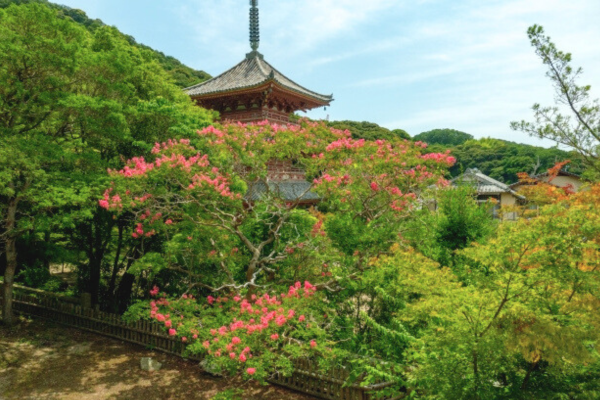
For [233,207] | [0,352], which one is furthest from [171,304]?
[0,352]

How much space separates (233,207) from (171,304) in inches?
109

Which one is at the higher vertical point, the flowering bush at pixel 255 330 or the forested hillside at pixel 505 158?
the forested hillside at pixel 505 158

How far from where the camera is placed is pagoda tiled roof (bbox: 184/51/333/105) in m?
17.3

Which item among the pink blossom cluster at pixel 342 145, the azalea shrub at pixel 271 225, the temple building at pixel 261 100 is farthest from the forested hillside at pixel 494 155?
the pink blossom cluster at pixel 342 145

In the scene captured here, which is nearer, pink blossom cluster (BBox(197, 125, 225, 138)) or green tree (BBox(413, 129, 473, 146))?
pink blossom cluster (BBox(197, 125, 225, 138))

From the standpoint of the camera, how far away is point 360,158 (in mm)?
9461

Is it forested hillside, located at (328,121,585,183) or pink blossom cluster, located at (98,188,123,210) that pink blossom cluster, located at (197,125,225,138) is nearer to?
pink blossom cluster, located at (98,188,123,210)

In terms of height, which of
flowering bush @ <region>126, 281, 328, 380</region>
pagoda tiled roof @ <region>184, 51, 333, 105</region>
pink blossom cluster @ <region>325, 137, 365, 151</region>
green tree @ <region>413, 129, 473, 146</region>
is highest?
green tree @ <region>413, 129, 473, 146</region>

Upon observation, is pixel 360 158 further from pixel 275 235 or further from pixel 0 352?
pixel 0 352

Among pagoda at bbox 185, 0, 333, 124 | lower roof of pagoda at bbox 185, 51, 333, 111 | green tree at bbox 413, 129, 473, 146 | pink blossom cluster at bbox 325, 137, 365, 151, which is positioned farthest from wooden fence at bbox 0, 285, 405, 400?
green tree at bbox 413, 129, 473, 146

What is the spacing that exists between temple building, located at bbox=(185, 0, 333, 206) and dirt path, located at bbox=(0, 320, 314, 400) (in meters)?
7.82

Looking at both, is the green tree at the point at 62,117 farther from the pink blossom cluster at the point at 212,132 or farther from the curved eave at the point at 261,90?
the curved eave at the point at 261,90

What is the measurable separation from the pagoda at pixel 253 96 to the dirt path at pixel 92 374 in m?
11.3

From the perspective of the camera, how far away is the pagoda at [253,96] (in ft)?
56.0
